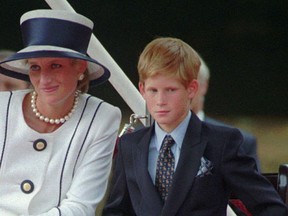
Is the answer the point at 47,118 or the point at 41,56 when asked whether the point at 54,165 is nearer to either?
the point at 47,118

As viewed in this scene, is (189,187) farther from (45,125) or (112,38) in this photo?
(112,38)

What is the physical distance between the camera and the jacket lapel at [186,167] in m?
2.79

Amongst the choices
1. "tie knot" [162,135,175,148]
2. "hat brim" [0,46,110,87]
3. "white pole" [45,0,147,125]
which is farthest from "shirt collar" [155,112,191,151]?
"white pole" [45,0,147,125]

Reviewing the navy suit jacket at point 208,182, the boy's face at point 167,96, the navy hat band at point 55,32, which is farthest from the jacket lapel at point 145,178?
the navy hat band at point 55,32

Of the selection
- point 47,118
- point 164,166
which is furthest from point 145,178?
point 47,118

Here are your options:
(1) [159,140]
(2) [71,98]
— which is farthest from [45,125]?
(1) [159,140]

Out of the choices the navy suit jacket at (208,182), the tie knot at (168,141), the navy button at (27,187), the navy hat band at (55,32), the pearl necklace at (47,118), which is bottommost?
the navy button at (27,187)

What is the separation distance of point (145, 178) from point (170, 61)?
35cm

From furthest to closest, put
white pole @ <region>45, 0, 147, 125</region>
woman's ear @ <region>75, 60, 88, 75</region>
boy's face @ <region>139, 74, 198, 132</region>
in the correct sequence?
white pole @ <region>45, 0, 147, 125</region> < woman's ear @ <region>75, 60, 88, 75</region> < boy's face @ <region>139, 74, 198, 132</region>

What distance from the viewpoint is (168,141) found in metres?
2.86

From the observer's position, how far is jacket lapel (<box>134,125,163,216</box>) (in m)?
2.81

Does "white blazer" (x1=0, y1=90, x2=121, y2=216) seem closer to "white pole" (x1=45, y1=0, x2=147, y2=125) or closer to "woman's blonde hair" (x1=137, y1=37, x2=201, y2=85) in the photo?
"woman's blonde hair" (x1=137, y1=37, x2=201, y2=85)

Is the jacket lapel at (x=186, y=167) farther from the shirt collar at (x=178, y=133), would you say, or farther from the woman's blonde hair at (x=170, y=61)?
the woman's blonde hair at (x=170, y=61)

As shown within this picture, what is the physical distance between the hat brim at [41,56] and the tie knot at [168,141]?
340 mm
